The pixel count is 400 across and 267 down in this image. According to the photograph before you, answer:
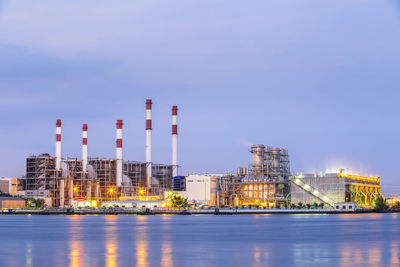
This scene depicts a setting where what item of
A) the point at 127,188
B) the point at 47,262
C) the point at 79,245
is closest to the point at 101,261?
the point at 47,262

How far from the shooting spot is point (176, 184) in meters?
115

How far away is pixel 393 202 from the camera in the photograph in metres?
142

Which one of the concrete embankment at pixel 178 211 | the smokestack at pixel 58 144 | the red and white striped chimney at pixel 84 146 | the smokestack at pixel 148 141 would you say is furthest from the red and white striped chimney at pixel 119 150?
the smokestack at pixel 58 144

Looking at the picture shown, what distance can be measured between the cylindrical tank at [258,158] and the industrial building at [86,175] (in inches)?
545

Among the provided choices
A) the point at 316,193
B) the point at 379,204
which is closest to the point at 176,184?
the point at 316,193

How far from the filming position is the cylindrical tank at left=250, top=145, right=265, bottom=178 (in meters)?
107

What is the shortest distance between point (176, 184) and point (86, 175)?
48.6ft

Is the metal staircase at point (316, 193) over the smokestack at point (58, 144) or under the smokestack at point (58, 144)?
under

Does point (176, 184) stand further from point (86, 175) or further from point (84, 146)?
point (84, 146)

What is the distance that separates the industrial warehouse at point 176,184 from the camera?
4151 inches

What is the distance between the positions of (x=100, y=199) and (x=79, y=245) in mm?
75476

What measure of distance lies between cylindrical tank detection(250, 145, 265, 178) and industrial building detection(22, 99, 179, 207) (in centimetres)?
1384

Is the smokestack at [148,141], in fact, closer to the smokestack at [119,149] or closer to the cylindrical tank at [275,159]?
the smokestack at [119,149]

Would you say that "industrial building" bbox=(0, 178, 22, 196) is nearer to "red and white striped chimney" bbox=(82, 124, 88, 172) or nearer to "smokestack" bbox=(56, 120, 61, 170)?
"smokestack" bbox=(56, 120, 61, 170)
